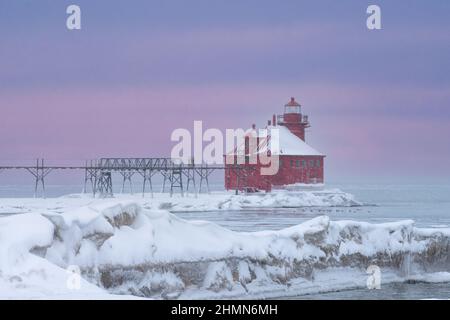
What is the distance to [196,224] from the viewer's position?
Answer: 55.7ft

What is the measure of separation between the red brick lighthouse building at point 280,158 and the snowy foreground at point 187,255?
1828 inches

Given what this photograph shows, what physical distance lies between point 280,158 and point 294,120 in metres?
7.00

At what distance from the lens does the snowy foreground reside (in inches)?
483

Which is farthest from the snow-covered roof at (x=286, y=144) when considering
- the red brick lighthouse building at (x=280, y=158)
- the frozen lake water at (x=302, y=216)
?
the frozen lake water at (x=302, y=216)

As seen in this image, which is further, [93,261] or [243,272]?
[243,272]

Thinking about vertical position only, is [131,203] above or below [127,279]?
above

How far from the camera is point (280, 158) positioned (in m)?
66.8

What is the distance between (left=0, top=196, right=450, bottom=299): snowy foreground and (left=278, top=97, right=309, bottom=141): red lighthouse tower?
51.4 meters

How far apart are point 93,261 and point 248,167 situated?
181 ft

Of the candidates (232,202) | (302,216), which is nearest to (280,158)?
(232,202)

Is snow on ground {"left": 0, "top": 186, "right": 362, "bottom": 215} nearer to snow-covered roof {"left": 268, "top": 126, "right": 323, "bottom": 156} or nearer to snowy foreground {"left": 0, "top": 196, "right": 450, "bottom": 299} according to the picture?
snow-covered roof {"left": 268, "top": 126, "right": 323, "bottom": 156}

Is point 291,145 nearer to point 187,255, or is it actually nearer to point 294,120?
point 294,120

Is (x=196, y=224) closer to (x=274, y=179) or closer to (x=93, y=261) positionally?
(x=93, y=261)
